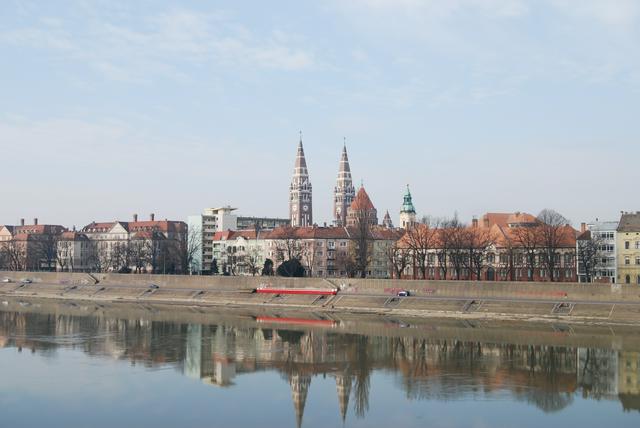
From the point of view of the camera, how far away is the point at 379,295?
87.8m

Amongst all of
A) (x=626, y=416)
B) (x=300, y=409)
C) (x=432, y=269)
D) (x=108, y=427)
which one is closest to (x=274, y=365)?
(x=300, y=409)

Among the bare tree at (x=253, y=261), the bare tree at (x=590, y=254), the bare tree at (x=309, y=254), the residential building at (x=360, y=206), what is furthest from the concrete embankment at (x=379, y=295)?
the residential building at (x=360, y=206)

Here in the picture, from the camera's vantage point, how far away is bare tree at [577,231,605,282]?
95.6 metres

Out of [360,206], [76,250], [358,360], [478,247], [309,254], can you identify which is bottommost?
[358,360]

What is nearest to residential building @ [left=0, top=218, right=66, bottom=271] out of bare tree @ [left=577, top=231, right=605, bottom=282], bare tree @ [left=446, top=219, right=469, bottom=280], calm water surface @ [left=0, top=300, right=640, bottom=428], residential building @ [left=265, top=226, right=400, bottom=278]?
residential building @ [left=265, top=226, right=400, bottom=278]

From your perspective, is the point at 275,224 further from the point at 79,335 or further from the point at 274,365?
the point at 274,365

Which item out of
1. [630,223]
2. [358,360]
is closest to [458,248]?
[630,223]

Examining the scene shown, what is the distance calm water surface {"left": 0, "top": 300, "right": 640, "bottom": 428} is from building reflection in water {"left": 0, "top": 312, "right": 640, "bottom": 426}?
0.33 feet

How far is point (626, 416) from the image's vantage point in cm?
3772

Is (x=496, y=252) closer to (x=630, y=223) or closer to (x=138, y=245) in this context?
(x=630, y=223)

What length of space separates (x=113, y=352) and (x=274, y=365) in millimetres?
12333

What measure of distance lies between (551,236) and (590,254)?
5.50 metres

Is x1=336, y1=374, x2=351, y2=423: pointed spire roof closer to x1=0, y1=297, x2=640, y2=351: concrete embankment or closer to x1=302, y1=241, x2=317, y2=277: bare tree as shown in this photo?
x1=0, y1=297, x2=640, y2=351: concrete embankment

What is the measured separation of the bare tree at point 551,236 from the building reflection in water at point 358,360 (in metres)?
39.8
